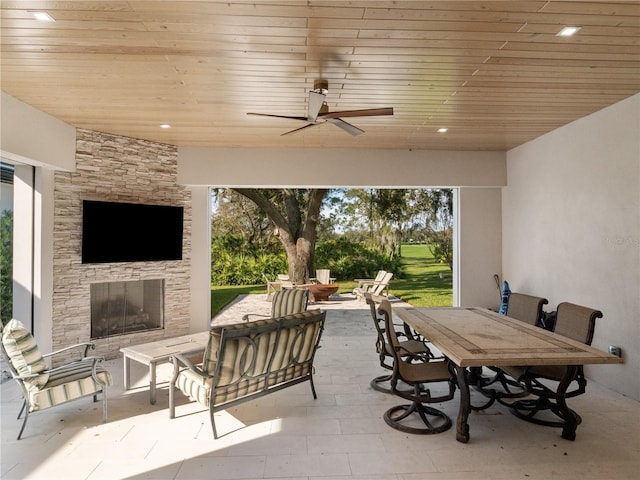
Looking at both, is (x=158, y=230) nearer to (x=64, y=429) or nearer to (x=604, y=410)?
(x=64, y=429)

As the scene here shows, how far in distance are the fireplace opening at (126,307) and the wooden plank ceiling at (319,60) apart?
2.16m

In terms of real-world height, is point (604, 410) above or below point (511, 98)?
below

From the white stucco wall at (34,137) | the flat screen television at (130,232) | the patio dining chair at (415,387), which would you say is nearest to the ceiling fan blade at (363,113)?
the patio dining chair at (415,387)

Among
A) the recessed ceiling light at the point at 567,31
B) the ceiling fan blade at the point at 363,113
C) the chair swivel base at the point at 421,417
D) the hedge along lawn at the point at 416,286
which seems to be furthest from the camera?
the hedge along lawn at the point at 416,286

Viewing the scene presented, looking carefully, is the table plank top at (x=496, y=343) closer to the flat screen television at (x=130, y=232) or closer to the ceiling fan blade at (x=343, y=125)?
the ceiling fan blade at (x=343, y=125)

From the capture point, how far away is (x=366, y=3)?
7.25 feet

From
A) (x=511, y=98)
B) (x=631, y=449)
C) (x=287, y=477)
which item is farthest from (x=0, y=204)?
(x=631, y=449)

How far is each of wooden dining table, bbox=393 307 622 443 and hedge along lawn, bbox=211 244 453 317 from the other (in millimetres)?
6996

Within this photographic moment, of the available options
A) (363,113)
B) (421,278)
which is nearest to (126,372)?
(363,113)

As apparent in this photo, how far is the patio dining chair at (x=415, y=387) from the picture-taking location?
9.51 ft

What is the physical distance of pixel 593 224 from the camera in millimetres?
4113

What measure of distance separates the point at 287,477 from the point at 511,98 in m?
3.73

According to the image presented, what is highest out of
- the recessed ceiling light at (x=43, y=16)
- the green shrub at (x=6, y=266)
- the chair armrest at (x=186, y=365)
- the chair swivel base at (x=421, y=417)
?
the recessed ceiling light at (x=43, y=16)

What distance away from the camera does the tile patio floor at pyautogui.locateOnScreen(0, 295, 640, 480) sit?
246 cm
